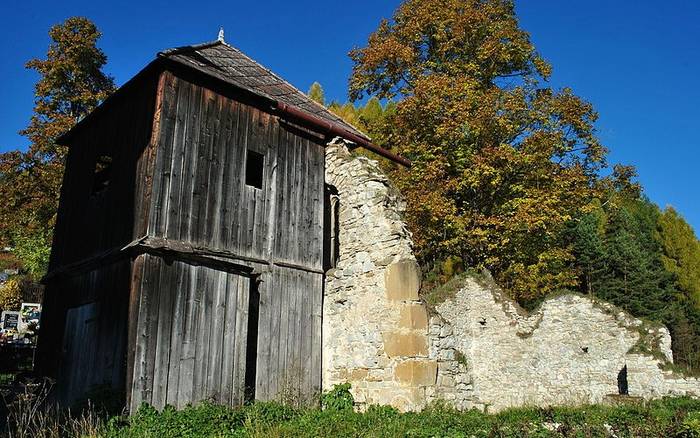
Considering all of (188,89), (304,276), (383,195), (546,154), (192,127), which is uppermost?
(546,154)

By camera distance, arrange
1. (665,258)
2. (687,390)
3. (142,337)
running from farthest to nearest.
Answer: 1. (665,258)
2. (687,390)
3. (142,337)

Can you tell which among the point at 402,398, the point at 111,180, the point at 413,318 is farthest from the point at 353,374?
the point at 111,180

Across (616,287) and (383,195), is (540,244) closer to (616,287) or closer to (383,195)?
(383,195)

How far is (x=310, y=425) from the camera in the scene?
7.81 m

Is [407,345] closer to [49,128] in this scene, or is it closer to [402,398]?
[402,398]

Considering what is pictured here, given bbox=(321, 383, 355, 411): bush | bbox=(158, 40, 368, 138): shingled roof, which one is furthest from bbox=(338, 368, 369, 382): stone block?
bbox=(158, 40, 368, 138): shingled roof

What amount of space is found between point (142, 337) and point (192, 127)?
3.85 meters

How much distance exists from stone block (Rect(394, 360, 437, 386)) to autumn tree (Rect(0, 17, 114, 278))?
18.4 meters

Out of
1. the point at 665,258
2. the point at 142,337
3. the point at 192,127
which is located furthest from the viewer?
the point at 665,258

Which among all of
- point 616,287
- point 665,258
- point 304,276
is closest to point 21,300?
point 304,276

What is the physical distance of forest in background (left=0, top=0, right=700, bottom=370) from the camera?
736 inches

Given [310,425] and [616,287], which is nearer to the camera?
[310,425]

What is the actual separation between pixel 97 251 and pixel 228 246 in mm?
2638

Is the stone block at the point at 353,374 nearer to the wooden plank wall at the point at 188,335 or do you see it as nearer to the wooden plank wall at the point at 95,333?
the wooden plank wall at the point at 188,335
